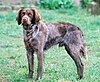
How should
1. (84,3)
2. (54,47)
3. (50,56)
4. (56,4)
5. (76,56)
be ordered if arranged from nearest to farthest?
(76,56)
(50,56)
(54,47)
(56,4)
(84,3)

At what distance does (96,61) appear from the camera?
40.0ft

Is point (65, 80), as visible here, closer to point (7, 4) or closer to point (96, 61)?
point (96, 61)

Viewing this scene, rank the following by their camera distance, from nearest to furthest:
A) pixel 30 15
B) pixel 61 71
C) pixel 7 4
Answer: pixel 30 15 → pixel 61 71 → pixel 7 4

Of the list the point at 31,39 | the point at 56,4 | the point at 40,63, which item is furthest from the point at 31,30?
the point at 56,4

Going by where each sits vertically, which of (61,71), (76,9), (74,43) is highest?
(74,43)

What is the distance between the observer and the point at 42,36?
9.74 m

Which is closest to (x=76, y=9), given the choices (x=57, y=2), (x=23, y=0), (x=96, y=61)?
(x=57, y=2)

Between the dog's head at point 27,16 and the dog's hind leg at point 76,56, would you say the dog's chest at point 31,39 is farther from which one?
the dog's hind leg at point 76,56

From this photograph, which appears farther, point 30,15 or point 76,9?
point 76,9

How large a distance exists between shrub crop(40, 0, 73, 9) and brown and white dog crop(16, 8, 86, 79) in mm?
11734

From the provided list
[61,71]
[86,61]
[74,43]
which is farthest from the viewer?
[86,61]

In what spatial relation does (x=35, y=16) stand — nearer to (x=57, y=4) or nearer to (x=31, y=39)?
(x=31, y=39)

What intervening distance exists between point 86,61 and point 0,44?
3124mm

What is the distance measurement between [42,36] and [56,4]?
12.4m
